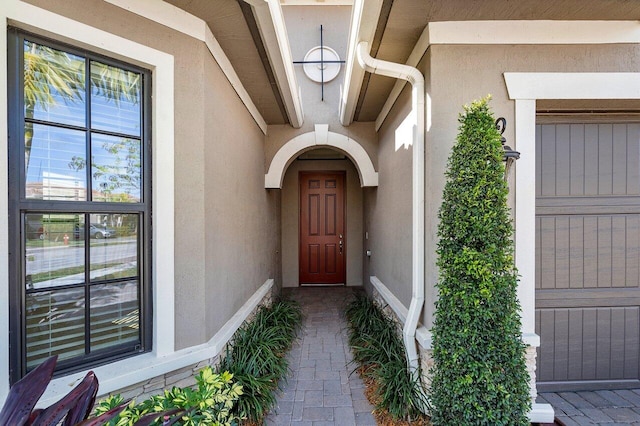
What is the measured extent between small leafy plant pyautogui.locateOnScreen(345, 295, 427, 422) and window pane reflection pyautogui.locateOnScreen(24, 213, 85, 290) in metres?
2.49

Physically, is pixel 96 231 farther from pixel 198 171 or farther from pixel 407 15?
pixel 407 15

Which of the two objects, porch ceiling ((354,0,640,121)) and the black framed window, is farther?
porch ceiling ((354,0,640,121))

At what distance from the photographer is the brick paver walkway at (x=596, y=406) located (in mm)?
2354

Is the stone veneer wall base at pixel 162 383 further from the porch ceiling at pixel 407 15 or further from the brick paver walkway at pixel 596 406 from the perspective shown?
the brick paver walkway at pixel 596 406

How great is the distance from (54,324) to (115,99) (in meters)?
1.50

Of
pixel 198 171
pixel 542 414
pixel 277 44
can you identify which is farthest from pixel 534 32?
pixel 542 414

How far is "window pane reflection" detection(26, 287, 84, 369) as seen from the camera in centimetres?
179

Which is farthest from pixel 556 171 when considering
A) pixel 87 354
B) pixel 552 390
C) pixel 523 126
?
pixel 87 354

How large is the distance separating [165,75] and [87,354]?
1.98m

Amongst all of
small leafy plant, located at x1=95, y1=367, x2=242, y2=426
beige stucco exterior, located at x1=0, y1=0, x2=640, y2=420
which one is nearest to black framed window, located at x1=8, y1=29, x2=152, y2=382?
beige stucco exterior, located at x1=0, y1=0, x2=640, y2=420

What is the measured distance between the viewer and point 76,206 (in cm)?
193

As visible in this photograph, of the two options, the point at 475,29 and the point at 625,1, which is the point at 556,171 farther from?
the point at 475,29

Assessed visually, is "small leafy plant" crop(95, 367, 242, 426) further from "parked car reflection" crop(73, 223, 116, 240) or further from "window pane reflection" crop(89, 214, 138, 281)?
"parked car reflection" crop(73, 223, 116, 240)

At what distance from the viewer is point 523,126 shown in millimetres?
2396
